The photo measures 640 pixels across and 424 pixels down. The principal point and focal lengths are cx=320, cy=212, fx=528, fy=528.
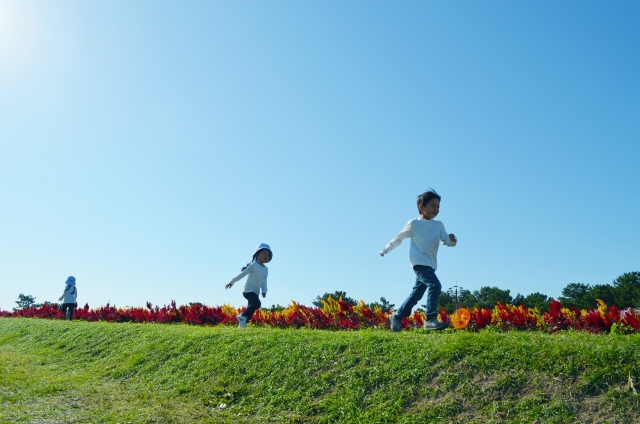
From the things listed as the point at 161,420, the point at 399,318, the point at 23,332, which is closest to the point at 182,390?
the point at 161,420

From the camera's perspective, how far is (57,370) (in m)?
7.05

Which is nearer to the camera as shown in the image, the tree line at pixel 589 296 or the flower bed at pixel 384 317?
the flower bed at pixel 384 317

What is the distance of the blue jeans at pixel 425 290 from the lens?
5.98 meters

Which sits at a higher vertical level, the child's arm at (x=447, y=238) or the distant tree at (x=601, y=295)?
the child's arm at (x=447, y=238)

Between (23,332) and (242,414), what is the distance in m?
9.12

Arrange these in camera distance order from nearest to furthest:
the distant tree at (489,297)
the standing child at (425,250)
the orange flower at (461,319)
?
1. the standing child at (425,250)
2. the orange flower at (461,319)
3. the distant tree at (489,297)

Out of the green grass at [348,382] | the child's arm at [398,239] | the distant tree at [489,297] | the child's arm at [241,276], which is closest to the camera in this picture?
the green grass at [348,382]

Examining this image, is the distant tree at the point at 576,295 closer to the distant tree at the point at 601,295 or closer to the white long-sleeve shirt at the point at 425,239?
the distant tree at the point at 601,295

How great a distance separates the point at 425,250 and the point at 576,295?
602 centimetres

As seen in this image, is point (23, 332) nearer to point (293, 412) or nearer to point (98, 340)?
point (98, 340)

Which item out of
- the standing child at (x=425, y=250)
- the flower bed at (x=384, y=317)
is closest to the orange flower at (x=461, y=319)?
the flower bed at (x=384, y=317)

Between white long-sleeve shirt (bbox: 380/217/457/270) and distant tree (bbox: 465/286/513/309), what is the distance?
5.55 m

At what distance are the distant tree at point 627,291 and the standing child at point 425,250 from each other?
18.4 ft

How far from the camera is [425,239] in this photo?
6195 millimetres
